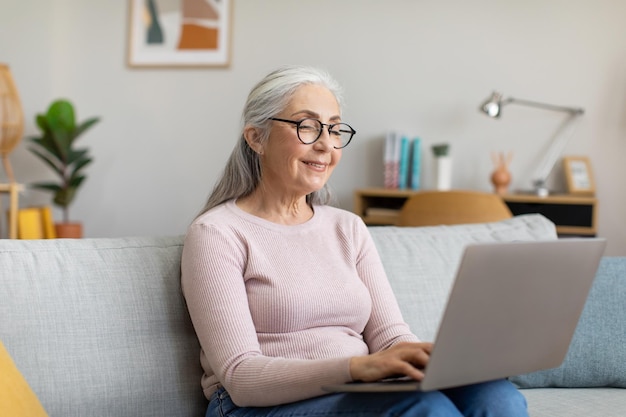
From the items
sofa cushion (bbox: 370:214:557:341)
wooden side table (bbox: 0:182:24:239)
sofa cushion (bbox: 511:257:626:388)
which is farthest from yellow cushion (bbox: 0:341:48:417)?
wooden side table (bbox: 0:182:24:239)

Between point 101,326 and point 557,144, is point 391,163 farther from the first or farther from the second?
point 101,326

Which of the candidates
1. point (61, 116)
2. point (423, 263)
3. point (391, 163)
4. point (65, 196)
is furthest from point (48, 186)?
point (423, 263)

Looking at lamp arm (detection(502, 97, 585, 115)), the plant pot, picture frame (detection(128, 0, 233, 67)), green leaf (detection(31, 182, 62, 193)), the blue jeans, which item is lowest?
the plant pot

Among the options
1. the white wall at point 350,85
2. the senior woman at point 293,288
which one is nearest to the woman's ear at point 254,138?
the senior woman at point 293,288

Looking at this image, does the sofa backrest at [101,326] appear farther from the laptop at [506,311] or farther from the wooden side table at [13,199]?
the wooden side table at [13,199]

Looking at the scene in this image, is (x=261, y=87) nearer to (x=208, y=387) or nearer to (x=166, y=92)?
(x=208, y=387)

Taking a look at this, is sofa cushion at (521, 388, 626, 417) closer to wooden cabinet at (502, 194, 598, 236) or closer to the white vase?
wooden cabinet at (502, 194, 598, 236)

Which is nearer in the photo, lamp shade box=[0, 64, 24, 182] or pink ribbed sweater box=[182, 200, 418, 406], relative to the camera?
pink ribbed sweater box=[182, 200, 418, 406]

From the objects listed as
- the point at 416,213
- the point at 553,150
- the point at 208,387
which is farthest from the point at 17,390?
the point at 553,150

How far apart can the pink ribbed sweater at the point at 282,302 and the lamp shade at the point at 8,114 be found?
10.8 feet

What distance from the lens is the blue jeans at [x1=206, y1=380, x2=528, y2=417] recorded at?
134 centimetres

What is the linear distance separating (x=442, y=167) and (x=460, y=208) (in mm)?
779

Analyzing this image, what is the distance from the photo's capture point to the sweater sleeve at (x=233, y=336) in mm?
1433

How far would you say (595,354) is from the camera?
2.02 metres
